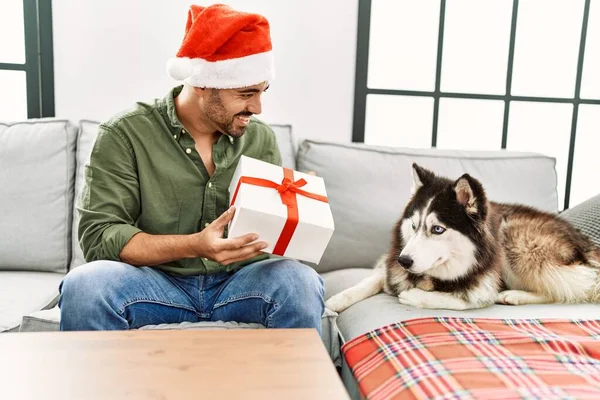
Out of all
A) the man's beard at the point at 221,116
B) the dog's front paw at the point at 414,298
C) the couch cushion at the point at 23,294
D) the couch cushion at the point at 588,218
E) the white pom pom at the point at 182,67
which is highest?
the white pom pom at the point at 182,67

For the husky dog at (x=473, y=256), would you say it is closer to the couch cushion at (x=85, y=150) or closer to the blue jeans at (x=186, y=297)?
the blue jeans at (x=186, y=297)

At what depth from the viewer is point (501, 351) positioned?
3.88ft

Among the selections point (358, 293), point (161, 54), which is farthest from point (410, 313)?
point (161, 54)

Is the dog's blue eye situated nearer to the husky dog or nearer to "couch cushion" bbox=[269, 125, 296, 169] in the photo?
the husky dog

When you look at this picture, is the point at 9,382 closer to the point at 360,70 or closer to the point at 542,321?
the point at 542,321

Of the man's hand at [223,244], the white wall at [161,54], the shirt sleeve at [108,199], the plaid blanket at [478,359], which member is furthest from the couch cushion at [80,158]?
the plaid blanket at [478,359]

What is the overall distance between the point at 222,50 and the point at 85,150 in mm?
847

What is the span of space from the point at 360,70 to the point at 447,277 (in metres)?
1.21

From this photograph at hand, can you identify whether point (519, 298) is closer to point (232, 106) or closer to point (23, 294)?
point (232, 106)

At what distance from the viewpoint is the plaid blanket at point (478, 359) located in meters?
1.01

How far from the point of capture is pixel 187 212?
1.55 meters

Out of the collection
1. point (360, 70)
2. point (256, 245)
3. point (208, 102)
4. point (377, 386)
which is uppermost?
point (360, 70)

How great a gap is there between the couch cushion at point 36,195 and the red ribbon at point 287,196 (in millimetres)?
920

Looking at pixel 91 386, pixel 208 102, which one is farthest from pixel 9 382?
pixel 208 102
